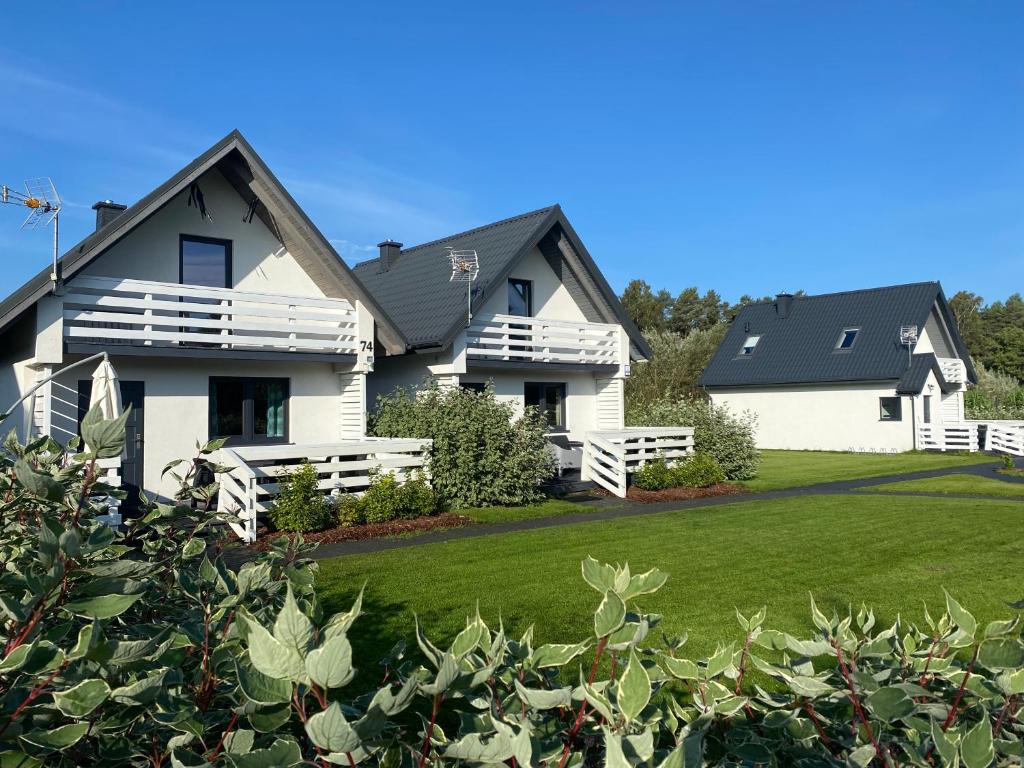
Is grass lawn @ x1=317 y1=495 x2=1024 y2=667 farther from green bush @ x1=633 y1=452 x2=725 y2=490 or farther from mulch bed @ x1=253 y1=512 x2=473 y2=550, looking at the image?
green bush @ x1=633 y1=452 x2=725 y2=490

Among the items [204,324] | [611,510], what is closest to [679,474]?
[611,510]

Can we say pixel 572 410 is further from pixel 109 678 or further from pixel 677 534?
pixel 109 678

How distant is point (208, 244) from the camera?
16.7 m

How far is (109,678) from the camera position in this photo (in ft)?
6.11

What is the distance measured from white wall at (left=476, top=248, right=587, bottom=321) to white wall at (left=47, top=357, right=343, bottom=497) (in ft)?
20.8

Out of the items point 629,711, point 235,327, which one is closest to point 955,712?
point 629,711

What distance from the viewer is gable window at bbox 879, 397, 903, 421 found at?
33.0 m

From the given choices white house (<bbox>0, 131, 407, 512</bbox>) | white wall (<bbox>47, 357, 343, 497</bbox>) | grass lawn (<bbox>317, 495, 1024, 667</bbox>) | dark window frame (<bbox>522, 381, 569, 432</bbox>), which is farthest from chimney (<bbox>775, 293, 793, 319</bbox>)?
white wall (<bbox>47, 357, 343, 497</bbox>)

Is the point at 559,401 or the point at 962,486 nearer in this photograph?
the point at 962,486

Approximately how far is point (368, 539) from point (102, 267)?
7976 mm

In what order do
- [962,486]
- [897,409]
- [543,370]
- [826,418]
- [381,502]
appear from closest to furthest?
[381,502], [962,486], [543,370], [897,409], [826,418]

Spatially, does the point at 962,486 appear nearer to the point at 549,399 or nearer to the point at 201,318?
the point at 549,399

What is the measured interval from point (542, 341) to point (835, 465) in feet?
40.1

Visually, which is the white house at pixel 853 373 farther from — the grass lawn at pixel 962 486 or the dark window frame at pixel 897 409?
the grass lawn at pixel 962 486
